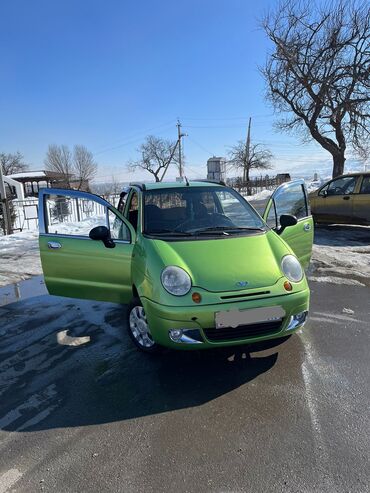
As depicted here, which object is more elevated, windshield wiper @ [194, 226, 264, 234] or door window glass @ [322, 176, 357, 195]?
door window glass @ [322, 176, 357, 195]

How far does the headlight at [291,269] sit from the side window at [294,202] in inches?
68.1

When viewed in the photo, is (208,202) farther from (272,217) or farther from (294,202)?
(294,202)

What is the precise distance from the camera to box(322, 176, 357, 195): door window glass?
10.6 meters

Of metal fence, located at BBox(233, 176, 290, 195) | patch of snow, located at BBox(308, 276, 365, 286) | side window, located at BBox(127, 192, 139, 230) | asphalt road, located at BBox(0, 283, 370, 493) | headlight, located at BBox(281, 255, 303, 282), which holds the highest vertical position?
metal fence, located at BBox(233, 176, 290, 195)

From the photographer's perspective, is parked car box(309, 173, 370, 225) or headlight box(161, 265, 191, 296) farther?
parked car box(309, 173, 370, 225)

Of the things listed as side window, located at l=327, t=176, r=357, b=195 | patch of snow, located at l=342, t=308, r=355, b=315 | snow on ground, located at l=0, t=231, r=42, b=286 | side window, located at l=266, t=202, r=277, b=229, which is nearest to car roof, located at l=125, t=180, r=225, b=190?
side window, located at l=266, t=202, r=277, b=229

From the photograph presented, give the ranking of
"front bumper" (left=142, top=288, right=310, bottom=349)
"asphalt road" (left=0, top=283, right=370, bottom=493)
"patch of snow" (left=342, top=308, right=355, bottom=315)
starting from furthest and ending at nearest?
"patch of snow" (left=342, top=308, right=355, bottom=315) < "front bumper" (left=142, top=288, right=310, bottom=349) < "asphalt road" (left=0, top=283, right=370, bottom=493)

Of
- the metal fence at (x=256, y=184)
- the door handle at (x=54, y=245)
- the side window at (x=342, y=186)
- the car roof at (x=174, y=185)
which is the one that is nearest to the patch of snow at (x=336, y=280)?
the car roof at (x=174, y=185)

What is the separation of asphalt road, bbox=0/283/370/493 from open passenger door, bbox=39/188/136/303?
553mm

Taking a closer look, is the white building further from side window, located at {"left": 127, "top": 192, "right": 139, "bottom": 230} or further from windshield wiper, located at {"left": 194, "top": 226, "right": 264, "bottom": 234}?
windshield wiper, located at {"left": 194, "top": 226, "right": 264, "bottom": 234}

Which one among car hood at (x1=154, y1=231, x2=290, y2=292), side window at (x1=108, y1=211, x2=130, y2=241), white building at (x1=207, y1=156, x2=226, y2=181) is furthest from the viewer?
white building at (x1=207, y1=156, x2=226, y2=181)

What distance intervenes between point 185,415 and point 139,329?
3.78 ft

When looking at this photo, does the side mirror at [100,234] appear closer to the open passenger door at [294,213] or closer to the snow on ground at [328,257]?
the open passenger door at [294,213]

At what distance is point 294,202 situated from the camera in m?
5.44
